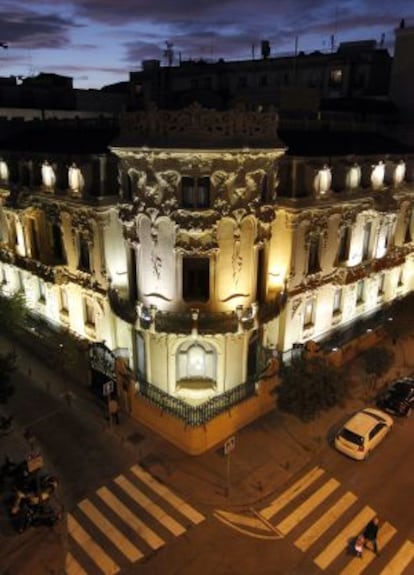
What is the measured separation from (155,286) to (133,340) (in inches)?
173

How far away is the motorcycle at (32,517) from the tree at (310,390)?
12.1 metres

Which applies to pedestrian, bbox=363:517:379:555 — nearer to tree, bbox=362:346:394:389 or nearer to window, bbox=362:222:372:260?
tree, bbox=362:346:394:389

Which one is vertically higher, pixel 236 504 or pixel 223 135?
pixel 223 135

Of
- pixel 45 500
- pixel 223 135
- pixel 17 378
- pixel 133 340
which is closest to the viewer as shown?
pixel 45 500

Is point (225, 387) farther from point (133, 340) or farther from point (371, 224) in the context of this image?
point (371, 224)

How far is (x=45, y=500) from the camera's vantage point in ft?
67.9

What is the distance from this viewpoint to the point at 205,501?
70.9 feet

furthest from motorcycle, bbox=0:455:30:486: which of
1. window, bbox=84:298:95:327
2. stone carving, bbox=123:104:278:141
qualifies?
stone carving, bbox=123:104:278:141

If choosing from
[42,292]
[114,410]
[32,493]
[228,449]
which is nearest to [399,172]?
[228,449]

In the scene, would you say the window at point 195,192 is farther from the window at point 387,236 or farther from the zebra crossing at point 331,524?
the window at point 387,236

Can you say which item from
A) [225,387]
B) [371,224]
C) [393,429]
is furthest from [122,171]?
[393,429]

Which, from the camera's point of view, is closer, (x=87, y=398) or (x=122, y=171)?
(x=122, y=171)

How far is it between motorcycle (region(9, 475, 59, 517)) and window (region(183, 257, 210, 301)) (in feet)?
35.8

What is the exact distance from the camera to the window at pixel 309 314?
31625 mm
